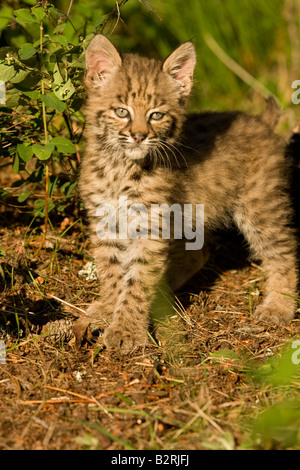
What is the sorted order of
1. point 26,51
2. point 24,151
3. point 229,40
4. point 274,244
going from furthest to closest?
point 229,40, point 274,244, point 24,151, point 26,51

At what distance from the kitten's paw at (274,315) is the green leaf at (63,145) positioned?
182 centimetres

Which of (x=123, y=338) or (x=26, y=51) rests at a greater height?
(x=26, y=51)

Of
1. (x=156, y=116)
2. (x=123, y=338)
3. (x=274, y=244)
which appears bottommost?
(x=123, y=338)

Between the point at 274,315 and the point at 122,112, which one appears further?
the point at 274,315

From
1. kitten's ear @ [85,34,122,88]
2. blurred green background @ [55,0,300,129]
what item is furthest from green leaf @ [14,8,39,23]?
blurred green background @ [55,0,300,129]

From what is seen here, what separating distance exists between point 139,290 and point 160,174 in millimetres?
805

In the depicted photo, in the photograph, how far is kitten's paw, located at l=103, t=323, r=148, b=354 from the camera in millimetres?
3485

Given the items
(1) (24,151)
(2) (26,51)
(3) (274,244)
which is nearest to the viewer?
(2) (26,51)

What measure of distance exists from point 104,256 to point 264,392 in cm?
A: 152

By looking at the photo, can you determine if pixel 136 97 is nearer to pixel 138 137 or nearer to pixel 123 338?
pixel 138 137

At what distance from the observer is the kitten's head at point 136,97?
3529 mm

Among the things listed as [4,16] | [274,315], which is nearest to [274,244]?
[274,315]

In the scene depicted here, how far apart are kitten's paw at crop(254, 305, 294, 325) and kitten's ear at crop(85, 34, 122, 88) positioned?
2.03 meters

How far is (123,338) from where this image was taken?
351 centimetres
